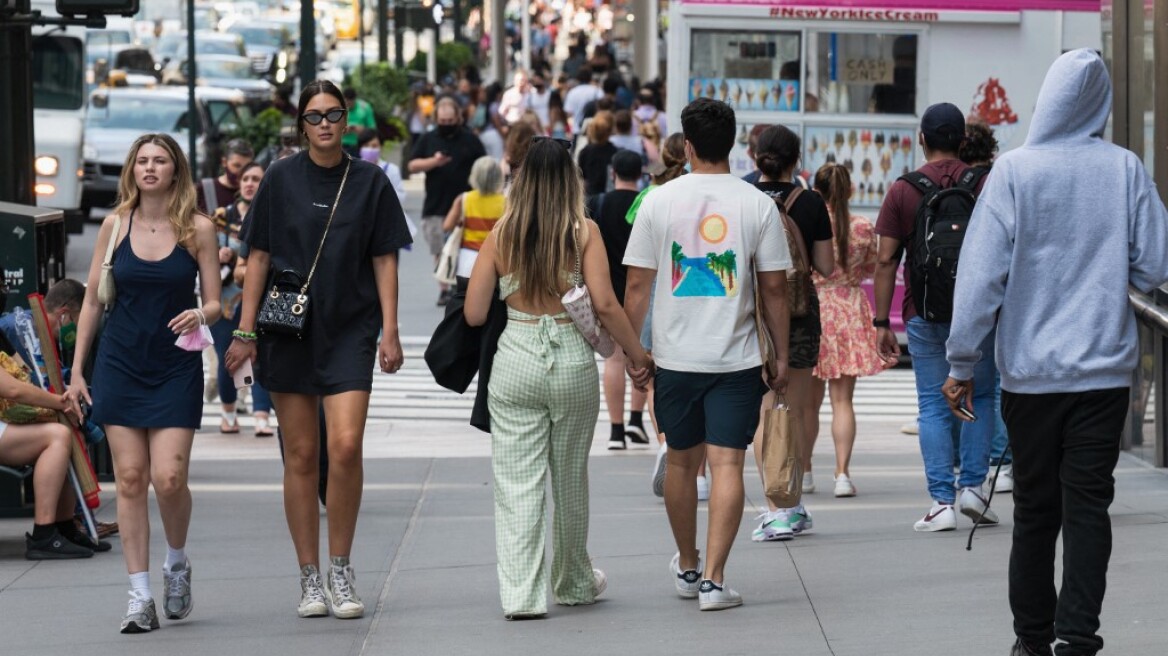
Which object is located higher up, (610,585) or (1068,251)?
(1068,251)

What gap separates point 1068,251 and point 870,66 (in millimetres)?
9937

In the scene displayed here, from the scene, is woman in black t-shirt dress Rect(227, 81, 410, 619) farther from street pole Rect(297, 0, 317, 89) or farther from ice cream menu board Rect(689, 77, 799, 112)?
Answer: street pole Rect(297, 0, 317, 89)

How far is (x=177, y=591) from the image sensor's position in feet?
22.4

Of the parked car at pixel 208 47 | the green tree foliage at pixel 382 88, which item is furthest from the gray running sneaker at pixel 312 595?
the parked car at pixel 208 47

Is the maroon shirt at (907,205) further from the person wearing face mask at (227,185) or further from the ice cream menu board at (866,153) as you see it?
the ice cream menu board at (866,153)

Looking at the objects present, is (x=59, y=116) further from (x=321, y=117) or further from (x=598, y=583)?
(x=598, y=583)

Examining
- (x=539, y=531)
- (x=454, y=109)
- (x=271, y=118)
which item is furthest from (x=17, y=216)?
(x=271, y=118)

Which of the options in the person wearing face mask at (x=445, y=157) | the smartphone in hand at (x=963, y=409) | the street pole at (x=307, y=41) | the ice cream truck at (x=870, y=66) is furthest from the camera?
the street pole at (x=307, y=41)

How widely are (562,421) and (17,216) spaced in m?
3.85

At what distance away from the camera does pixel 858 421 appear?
12531mm

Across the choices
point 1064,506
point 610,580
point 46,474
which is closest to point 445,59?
point 46,474

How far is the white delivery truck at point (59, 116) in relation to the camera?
22.2 m

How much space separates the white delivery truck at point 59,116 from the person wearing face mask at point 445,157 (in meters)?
5.12

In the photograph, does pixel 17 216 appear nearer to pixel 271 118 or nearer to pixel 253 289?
pixel 253 289
